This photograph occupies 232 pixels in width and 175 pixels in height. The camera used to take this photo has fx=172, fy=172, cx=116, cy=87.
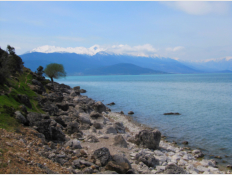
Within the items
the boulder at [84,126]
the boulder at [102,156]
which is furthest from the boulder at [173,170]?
the boulder at [84,126]

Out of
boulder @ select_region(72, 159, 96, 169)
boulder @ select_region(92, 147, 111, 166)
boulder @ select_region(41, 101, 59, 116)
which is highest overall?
boulder @ select_region(41, 101, 59, 116)

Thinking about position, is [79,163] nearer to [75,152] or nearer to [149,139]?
[75,152]

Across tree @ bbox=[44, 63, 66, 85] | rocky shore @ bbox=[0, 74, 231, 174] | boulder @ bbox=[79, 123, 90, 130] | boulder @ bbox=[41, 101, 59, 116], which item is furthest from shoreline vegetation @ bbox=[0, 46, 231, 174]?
tree @ bbox=[44, 63, 66, 85]

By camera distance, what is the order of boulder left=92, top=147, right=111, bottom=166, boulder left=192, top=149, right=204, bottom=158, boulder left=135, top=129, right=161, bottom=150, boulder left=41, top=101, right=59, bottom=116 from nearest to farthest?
1. boulder left=92, top=147, right=111, bottom=166
2. boulder left=192, top=149, right=204, bottom=158
3. boulder left=135, top=129, right=161, bottom=150
4. boulder left=41, top=101, right=59, bottom=116

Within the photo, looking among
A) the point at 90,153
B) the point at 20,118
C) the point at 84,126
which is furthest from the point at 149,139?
the point at 20,118

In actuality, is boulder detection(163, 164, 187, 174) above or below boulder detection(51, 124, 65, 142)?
below

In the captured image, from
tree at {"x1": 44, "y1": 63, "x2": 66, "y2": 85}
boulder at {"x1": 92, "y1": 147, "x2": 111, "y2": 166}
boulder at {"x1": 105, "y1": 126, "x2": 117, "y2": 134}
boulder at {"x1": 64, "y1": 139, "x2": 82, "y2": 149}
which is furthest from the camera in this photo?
tree at {"x1": 44, "y1": 63, "x2": 66, "y2": 85}

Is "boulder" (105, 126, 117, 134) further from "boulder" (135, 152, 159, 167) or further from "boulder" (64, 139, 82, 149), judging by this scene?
"boulder" (135, 152, 159, 167)

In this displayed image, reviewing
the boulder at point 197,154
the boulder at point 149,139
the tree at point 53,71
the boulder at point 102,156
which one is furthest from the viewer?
the tree at point 53,71

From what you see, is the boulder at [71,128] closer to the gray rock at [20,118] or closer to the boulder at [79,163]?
the gray rock at [20,118]

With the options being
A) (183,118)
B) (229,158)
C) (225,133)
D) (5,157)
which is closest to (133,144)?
(229,158)

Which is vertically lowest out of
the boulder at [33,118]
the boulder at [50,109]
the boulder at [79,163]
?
the boulder at [79,163]

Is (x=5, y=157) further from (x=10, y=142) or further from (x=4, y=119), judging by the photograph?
(x=4, y=119)

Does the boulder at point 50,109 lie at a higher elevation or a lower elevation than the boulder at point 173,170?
higher
